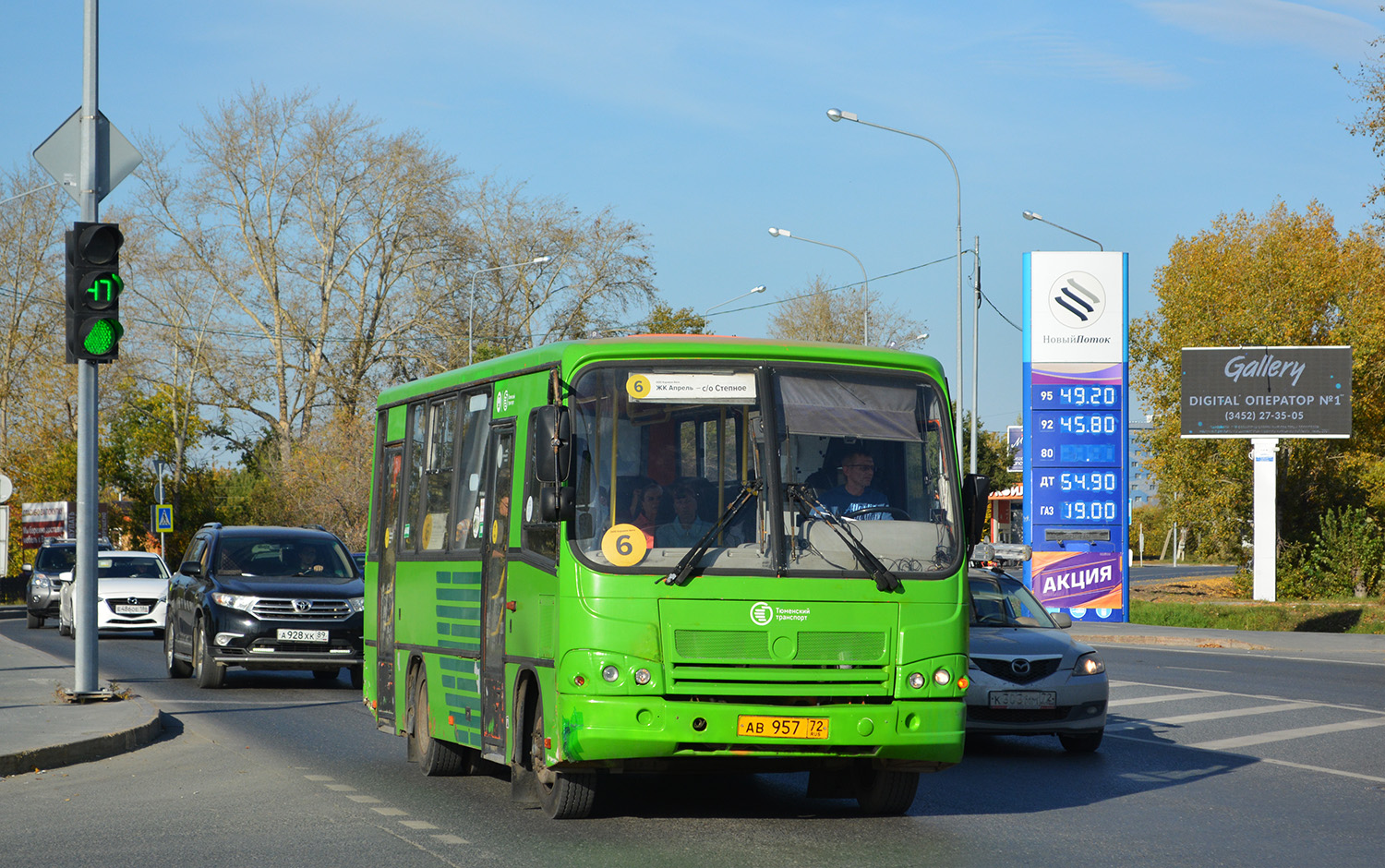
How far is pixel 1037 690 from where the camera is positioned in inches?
519

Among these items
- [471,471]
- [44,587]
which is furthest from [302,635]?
[44,587]

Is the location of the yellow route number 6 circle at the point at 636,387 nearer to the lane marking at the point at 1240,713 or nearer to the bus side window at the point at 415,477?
the bus side window at the point at 415,477

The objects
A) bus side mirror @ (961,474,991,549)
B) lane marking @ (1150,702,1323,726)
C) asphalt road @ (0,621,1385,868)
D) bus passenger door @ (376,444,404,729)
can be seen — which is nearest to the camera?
asphalt road @ (0,621,1385,868)

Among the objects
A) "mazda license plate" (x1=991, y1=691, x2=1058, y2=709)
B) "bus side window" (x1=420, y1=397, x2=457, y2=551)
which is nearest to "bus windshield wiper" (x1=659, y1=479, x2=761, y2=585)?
"bus side window" (x1=420, y1=397, x2=457, y2=551)

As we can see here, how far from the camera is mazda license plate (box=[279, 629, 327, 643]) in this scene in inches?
723

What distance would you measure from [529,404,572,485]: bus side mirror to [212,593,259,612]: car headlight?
10.5m

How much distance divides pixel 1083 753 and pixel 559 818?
572 centimetres

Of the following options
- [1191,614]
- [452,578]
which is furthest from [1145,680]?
[1191,614]

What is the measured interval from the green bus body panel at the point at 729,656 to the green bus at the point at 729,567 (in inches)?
0.4

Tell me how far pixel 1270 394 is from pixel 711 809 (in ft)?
114

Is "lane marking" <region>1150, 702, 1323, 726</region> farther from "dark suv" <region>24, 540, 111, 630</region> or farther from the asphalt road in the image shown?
"dark suv" <region>24, 540, 111, 630</region>

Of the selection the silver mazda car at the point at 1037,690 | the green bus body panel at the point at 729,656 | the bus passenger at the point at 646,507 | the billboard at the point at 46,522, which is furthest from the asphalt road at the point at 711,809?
the billboard at the point at 46,522

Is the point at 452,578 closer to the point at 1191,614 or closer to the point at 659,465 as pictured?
the point at 659,465

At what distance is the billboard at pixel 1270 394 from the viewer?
135ft
